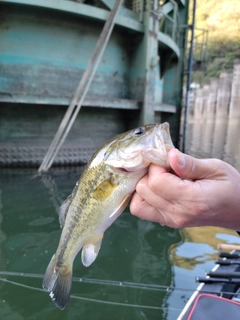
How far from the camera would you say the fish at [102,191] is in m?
1.48

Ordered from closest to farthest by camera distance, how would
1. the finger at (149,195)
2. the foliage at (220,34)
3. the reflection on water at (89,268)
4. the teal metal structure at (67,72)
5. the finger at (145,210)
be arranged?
the finger at (149,195)
the finger at (145,210)
the reflection on water at (89,268)
the teal metal structure at (67,72)
the foliage at (220,34)

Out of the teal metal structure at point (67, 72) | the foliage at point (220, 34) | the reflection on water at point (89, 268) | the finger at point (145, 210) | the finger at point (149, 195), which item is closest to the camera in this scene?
the finger at point (149, 195)

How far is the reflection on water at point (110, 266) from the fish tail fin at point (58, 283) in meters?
1.03

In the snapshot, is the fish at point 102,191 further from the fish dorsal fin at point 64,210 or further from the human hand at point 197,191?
the human hand at point 197,191

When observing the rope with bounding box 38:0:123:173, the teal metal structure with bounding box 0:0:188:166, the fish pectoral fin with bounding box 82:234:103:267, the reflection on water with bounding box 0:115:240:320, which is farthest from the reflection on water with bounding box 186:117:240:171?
the fish pectoral fin with bounding box 82:234:103:267

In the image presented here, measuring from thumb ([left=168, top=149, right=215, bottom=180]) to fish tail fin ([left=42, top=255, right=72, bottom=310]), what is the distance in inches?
43.6

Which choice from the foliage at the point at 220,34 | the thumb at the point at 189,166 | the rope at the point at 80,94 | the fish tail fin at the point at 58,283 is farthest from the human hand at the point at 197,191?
the foliage at the point at 220,34

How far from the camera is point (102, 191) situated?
168 centimetres

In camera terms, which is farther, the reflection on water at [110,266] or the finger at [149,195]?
the reflection on water at [110,266]

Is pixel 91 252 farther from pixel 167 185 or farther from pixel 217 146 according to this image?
pixel 217 146

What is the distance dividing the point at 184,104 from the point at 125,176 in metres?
13.2

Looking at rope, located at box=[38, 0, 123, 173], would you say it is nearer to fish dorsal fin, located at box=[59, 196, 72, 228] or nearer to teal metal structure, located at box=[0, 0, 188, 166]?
teal metal structure, located at box=[0, 0, 188, 166]

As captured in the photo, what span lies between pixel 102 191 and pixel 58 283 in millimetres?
753

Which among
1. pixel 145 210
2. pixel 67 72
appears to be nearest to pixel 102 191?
pixel 145 210
